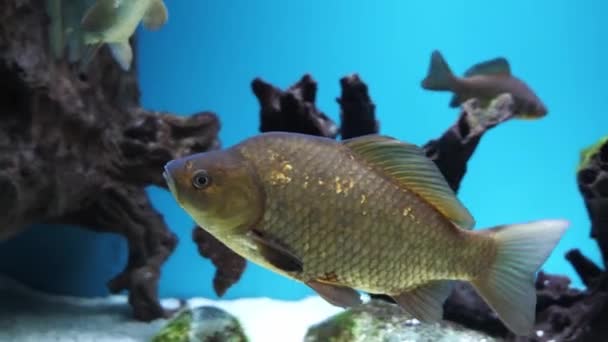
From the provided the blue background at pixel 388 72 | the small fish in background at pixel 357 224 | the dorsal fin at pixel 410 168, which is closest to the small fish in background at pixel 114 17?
the small fish in background at pixel 357 224

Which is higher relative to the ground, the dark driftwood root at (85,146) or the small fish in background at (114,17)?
the small fish in background at (114,17)

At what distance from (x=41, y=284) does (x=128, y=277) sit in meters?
1.14

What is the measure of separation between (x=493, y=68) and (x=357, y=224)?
4.00 metres

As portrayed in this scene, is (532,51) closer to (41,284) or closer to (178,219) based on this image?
(178,219)

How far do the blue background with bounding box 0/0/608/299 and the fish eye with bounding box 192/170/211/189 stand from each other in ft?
A: 15.7

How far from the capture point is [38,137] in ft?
14.1

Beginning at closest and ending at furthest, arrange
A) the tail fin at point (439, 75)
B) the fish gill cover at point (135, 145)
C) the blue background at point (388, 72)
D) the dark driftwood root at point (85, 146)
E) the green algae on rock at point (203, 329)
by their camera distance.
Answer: the green algae on rock at point (203, 329) < the fish gill cover at point (135, 145) < the dark driftwood root at point (85, 146) < the tail fin at point (439, 75) < the blue background at point (388, 72)

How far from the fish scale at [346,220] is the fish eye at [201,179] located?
14 cm

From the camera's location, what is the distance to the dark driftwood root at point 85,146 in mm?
4133

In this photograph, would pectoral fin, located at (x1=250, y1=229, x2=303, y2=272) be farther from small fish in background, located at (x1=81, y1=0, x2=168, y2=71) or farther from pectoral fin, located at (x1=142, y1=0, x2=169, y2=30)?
pectoral fin, located at (x1=142, y1=0, x2=169, y2=30)

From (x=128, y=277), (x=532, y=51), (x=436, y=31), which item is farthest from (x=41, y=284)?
(x=532, y=51)

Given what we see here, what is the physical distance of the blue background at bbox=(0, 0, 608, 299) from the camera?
667cm

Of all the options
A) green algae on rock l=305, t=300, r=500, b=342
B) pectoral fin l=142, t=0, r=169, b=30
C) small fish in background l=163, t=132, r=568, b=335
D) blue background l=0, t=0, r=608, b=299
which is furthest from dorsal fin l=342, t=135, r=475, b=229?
Answer: blue background l=0, t=0, r=608, b=299

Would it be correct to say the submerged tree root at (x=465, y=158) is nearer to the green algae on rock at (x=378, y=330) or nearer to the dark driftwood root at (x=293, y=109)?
the dark driftwood root at (x=293, y=109)
